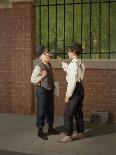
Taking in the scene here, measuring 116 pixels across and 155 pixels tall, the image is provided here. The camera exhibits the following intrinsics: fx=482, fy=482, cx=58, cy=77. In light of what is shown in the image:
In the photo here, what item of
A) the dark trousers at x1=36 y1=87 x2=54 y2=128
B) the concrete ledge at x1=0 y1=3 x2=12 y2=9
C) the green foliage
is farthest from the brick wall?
the dark trousers at x1=36 y1=87 x2=54 y2=128

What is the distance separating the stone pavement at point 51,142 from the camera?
7.84 meters

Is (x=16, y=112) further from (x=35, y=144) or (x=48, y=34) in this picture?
(x=35, y=144)

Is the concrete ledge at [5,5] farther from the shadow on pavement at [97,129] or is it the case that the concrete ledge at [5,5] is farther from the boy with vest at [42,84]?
the shadow on pavement at [97,129]

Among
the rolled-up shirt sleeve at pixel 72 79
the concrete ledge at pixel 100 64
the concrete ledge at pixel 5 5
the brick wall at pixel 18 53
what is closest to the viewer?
the rolled-up shirt sleeve at pixel 72 79

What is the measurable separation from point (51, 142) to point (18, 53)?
370cm

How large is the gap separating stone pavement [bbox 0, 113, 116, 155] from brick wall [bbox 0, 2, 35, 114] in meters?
1.23

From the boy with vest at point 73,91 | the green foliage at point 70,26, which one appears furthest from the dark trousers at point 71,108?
the green foliage at point 70,26

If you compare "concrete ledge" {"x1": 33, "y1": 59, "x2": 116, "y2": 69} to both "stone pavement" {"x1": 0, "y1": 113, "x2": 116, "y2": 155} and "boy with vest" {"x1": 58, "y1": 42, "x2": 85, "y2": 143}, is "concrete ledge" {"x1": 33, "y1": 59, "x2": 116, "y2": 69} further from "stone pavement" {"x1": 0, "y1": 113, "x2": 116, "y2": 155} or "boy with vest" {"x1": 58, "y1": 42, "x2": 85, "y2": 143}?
"boy with vest" {"x1": 58, "y1": 42, "x2": 85, "y2": 143}

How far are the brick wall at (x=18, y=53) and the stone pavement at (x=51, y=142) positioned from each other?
123 centimetres

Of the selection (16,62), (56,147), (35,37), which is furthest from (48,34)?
(56,147)

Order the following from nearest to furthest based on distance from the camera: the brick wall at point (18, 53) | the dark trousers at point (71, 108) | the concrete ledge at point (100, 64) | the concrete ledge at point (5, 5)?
the dark trousers at point (71, 108) < the concrete ledge at point (100, 64) < the brick wall at point (18, 53) < the concrete ledge at point (5, 5)

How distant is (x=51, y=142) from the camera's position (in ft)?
28.0

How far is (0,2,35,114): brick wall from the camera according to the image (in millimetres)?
11578

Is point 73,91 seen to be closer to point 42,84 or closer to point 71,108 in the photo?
point 71,108
